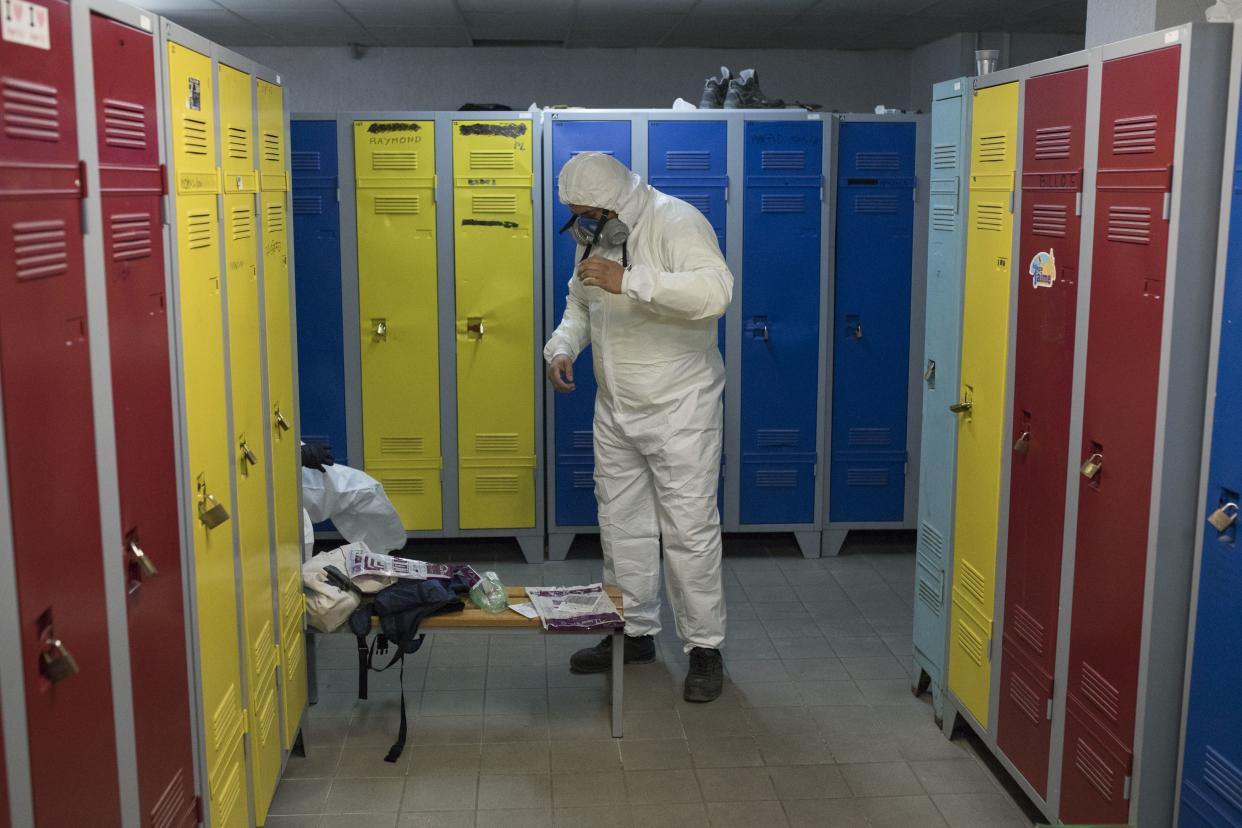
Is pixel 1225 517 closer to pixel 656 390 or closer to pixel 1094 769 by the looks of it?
pixel 1094 769

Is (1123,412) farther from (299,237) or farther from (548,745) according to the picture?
(299,237)

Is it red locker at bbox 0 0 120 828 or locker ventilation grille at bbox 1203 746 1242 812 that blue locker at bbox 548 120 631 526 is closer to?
Answer: locker ventilation grille at bbox 1203 746 1242 812

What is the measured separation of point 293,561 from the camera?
3.28m

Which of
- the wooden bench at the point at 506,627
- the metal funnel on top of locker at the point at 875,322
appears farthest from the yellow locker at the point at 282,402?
the metal funnel on top of locker at the point at 875,322

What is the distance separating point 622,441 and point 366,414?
1.67 metres

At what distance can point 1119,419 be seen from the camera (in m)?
2.47

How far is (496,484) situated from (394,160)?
4.66 ft

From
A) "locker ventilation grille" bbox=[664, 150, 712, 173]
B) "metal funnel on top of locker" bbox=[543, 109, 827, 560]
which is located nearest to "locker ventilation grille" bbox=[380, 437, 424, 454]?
"metal funnel on top of locker" bbox=[543, 109, 827, 560]

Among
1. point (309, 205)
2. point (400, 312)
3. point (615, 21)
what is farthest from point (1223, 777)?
point (615, 21)

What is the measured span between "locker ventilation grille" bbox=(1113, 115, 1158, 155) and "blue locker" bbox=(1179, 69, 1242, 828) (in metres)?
0.23

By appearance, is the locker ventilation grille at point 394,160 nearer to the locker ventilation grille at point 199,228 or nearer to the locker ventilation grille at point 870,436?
the locker ventilation grille at point 870,436

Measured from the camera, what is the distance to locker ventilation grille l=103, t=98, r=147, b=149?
180cm

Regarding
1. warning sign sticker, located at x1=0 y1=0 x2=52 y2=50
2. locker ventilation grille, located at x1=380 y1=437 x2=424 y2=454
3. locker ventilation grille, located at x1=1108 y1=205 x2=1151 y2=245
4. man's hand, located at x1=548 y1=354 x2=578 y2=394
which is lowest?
locker ventilation grille, located at x1=380 y1=437 x2=424 y2=454

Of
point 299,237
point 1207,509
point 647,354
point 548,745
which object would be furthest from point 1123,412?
point 299,237
